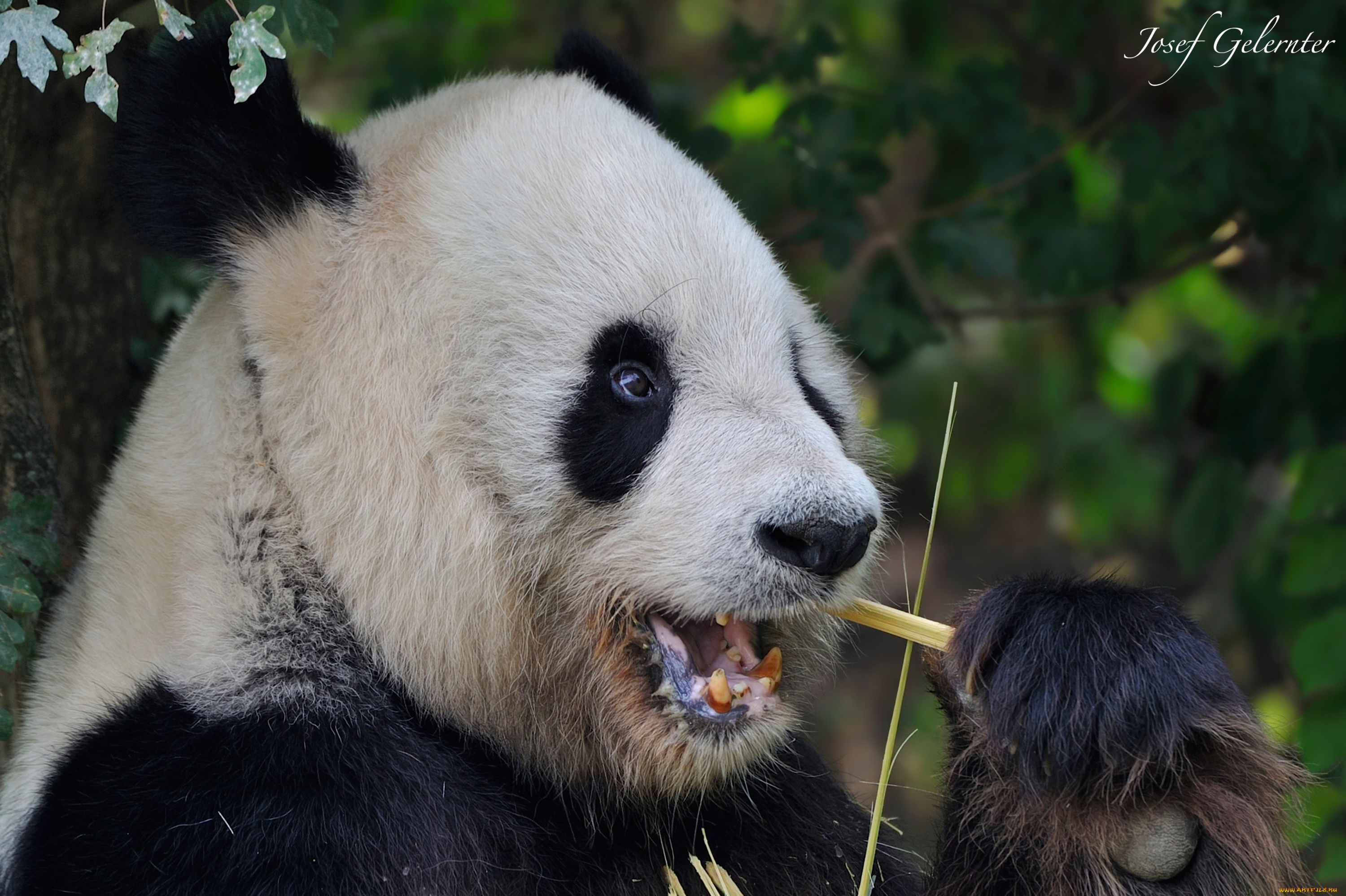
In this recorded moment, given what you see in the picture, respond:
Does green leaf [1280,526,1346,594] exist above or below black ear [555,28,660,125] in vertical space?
below

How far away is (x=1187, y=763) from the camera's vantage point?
254 cm

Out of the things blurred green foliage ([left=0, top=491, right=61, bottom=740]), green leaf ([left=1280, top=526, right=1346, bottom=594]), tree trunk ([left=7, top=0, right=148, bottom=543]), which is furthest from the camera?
green leaf ([left=1280, top=526, right=1346, bottom=594])

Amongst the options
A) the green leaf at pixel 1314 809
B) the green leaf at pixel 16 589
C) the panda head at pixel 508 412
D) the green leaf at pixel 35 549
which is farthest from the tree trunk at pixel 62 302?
the green leaf at pixel 1314 809

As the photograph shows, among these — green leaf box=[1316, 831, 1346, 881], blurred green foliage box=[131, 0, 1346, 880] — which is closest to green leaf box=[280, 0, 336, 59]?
blurred green foliage box=[131, 0, 1346, 880]

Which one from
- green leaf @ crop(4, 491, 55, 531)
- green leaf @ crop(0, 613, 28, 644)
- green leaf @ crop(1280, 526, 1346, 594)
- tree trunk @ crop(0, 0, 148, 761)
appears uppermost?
tree trunk @ crop(0, 0, 148, 761)

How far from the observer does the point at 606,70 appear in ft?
11.4

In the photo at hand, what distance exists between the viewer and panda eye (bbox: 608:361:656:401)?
2715mm

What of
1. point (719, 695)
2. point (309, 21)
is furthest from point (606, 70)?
point (719, 695)

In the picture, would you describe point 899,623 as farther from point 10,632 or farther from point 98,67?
point 98,67

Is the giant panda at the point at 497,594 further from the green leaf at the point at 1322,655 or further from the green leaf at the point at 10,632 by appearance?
the green leaf at the point at 1322,655

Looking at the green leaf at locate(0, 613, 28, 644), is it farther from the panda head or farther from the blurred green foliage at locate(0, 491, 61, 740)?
the panda head

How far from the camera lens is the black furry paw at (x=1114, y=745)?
2.50 meters

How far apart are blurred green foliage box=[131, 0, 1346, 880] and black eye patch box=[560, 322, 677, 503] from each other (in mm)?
906

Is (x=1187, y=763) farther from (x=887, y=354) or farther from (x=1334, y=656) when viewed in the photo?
(x=887, y=354)
